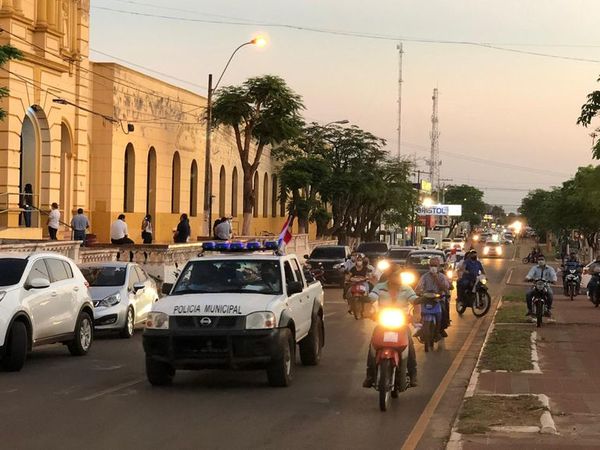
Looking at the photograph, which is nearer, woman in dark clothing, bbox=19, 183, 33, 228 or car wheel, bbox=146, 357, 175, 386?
car wheel, bbox=146, 357, 175, 386

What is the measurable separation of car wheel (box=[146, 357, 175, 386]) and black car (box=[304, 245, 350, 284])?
28663 millimetres

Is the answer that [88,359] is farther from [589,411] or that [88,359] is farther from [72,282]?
[589,411]

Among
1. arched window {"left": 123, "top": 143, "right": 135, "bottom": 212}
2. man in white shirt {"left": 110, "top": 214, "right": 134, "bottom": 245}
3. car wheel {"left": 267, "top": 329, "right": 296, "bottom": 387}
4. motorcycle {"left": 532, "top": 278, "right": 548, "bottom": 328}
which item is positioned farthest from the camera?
arched window {"left": 123, "top": 143, "right": 135, "bottom": 212}

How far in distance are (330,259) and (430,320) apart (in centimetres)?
2431

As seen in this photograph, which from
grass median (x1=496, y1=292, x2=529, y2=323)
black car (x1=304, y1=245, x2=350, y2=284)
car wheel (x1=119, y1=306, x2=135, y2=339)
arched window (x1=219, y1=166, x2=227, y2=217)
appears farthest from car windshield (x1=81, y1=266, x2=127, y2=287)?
arched window (x1=219, y1=166, x2=227, y2=217)

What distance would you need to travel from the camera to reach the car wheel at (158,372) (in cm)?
1356

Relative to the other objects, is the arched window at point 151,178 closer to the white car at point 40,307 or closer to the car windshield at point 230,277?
the white car at point 40,307

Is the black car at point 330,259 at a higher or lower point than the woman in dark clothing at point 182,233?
lower

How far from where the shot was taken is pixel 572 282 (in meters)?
38.4

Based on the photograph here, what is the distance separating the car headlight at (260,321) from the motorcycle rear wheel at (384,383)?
197 centimetres

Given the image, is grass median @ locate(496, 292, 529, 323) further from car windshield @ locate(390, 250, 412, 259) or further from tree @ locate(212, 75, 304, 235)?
tree @ locate(212, 75, 304, 235)

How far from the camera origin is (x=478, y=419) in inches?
425

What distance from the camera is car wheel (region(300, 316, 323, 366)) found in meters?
16.2

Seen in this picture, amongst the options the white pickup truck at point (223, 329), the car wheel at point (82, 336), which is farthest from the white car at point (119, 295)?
the white pickup truck at point (223, 329)
